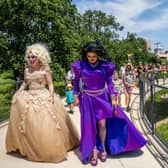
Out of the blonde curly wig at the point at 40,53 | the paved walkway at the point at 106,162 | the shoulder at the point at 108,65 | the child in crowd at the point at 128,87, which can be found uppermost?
the blonde curly wig at the point at 40,53

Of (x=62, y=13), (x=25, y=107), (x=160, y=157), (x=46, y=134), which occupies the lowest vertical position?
(x=160, y=157)

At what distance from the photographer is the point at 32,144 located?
18.8 feet

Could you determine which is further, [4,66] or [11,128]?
[4,66]

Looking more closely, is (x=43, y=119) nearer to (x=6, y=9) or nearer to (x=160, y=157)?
(x=160, y=157)

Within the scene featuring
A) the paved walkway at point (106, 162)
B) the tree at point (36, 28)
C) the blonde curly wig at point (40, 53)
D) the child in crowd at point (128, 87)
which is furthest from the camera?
the tree at point (36, 28)

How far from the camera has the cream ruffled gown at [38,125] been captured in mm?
5703

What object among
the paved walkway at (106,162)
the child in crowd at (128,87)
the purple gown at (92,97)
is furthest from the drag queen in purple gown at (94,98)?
the child in crowd at (128,87)

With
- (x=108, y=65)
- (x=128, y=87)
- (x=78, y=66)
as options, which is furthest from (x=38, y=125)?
(x=128, y=87)

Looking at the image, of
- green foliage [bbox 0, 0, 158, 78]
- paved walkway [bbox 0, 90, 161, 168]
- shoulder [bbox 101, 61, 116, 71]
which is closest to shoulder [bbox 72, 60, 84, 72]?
shoulder [bbox 101, 61, 116, 71]

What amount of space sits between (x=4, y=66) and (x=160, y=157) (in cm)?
1992

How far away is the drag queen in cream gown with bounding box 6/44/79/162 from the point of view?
571 cm

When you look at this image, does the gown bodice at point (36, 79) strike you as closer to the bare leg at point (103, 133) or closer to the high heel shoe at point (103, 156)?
the bare leg at point (103, 133)

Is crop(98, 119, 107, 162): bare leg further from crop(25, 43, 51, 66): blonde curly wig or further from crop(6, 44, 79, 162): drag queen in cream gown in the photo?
crop(25, 43, 51, 66): blonde curly wig

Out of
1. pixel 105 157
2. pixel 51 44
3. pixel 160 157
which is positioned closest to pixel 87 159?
pixel 105 157
